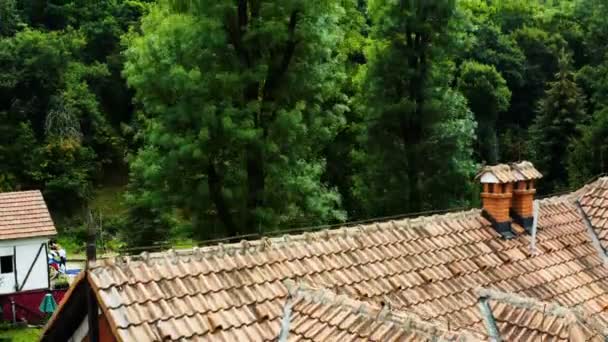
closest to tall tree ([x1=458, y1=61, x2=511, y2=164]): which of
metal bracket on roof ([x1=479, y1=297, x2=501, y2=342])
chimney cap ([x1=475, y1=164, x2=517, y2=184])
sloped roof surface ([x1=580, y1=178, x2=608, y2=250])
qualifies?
sloped roof surface ([x1=580, y1=178, x2=608, y2=250])

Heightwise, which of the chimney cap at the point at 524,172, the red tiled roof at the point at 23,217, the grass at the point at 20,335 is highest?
the chimney cap at the point at 524,172

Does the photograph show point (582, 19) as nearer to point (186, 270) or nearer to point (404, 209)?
point (404, 209)

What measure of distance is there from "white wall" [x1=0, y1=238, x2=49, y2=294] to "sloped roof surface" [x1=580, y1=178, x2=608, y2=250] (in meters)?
17.4

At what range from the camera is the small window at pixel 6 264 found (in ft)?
71.2

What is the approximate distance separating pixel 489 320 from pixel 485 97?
110 ft

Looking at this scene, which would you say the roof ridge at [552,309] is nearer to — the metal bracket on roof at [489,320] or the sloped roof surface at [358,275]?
the metal bracket on roof at [489,320]

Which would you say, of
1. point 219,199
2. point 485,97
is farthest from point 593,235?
point 485,97

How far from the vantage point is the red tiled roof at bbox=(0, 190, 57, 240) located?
21.5m

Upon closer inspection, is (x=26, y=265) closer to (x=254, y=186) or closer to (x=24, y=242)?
(x=24, y=242)

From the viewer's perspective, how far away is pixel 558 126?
3622 cm

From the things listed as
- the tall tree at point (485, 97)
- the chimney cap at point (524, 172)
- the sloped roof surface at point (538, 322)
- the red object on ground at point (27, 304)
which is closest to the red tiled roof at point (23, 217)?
the red object on ground at point (27, 304)

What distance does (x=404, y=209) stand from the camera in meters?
19.6

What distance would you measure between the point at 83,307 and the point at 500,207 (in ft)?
21.5

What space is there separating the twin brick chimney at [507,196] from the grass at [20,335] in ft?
47.8
